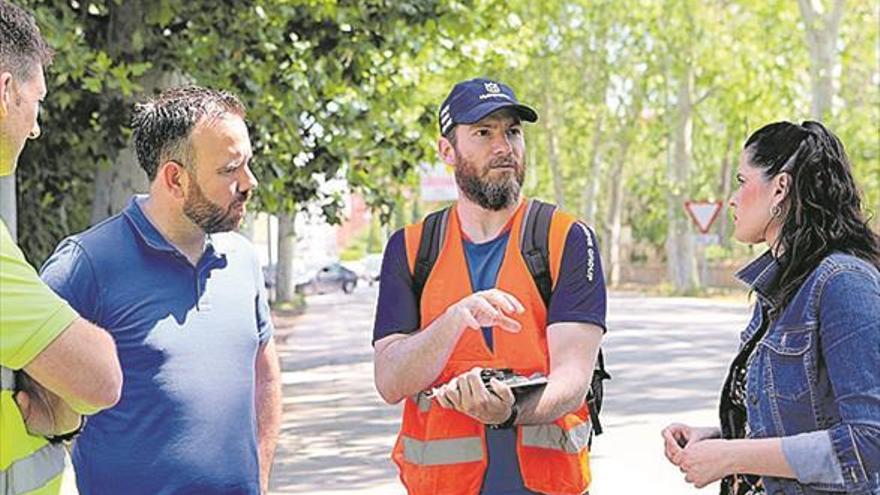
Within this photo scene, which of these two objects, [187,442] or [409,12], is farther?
[409,12]

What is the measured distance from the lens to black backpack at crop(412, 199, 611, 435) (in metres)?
4.16

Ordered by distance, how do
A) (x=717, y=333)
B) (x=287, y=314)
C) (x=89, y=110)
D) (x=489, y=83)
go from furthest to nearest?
(x=287, y=314)
(x=717, y=333)
(x=89, y=110)
(x=489, y=83)

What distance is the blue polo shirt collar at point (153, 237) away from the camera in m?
4.14

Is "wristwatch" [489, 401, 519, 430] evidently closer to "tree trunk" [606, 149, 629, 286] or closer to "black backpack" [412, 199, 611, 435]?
"black backpack" [412, 199, 611, 435]

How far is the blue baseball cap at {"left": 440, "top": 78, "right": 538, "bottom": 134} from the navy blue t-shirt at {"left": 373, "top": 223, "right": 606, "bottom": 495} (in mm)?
345

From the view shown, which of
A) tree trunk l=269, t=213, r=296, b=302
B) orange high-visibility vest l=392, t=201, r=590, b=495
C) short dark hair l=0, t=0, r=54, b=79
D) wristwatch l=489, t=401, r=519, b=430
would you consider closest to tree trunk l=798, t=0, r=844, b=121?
tree trunk l=269, t=213, r=296, b=302

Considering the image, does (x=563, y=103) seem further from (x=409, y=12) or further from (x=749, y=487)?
(x=749, y=487)

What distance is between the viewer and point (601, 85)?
59.6 m

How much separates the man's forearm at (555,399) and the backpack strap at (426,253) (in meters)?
0.47

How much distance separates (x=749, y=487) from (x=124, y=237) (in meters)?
1.76

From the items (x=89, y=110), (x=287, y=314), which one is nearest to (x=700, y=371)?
(x=89, y=110)

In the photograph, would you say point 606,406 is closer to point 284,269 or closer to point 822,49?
point 822,49

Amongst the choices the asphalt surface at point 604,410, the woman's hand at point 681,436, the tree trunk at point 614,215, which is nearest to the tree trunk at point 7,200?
the asphalt surface at point 604,410

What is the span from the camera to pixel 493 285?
4.17 meters
